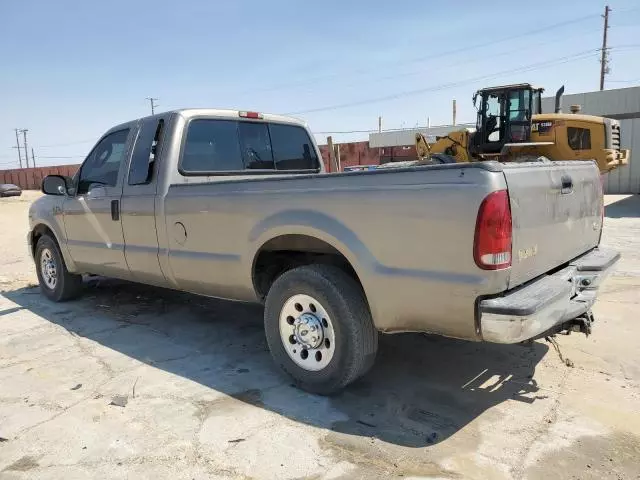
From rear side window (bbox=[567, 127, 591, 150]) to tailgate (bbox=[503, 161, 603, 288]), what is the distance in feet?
38.9

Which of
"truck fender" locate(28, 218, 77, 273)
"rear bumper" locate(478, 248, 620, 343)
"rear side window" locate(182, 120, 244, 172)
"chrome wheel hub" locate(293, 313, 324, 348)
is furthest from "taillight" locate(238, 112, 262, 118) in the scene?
"rear bumper" locate(478, 248, 620, 343)

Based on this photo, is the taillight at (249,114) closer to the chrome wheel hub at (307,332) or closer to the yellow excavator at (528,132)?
the chrome wheel hub at (307,332)

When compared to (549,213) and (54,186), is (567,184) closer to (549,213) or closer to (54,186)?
(549,213)

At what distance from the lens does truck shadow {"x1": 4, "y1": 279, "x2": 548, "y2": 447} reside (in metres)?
3.33

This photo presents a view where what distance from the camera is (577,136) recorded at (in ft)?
48.4

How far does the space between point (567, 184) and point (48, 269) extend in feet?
19.4

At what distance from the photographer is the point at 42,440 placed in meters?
3.17

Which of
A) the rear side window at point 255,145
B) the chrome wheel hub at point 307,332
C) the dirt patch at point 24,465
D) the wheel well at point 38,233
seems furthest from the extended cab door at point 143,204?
the dirt patch at point 24,465

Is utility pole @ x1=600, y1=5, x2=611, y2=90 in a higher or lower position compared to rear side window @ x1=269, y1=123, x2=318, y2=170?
higher

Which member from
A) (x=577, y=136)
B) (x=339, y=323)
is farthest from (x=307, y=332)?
(x=577, y=136)

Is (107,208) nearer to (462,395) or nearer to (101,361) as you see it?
(101,361)

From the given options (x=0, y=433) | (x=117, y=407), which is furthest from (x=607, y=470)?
(x=0, y=433)

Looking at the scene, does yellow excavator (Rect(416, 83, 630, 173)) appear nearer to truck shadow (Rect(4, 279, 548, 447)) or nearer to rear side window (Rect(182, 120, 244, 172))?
rear side window (Rect(182, 120, 244, 172))

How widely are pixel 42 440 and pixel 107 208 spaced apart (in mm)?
2599
